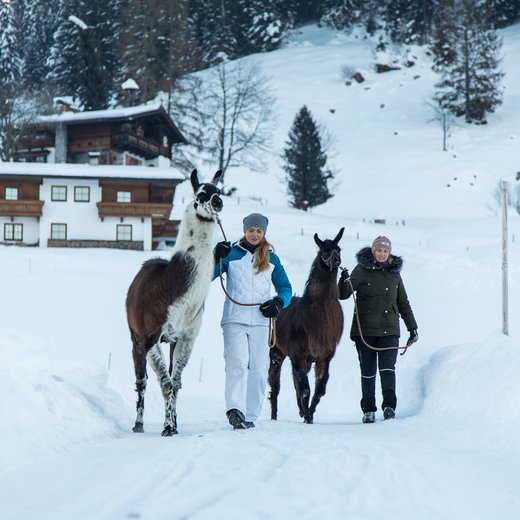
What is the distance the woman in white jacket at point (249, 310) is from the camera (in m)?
6.68

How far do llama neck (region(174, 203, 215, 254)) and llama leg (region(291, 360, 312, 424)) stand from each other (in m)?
1.97

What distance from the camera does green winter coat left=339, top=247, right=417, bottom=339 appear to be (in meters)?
7.84

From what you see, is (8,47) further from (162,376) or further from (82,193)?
(162,376)

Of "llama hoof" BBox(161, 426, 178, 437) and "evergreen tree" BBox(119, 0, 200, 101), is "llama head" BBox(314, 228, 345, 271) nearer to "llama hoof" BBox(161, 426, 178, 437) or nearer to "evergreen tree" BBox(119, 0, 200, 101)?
"llama hoof" BBox(161, 426, 178, 437)

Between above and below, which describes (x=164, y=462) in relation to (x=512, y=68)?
below

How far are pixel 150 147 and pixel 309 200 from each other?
1466 centimetres

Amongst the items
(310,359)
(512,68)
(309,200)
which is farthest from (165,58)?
(310,359)

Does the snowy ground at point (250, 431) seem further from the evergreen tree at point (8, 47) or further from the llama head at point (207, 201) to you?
the evergreen tree at point (8, 47)

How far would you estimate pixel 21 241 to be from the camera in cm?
3931

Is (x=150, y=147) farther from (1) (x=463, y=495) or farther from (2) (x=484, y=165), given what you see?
(1) (x=463, y=495)

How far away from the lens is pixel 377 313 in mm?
7867

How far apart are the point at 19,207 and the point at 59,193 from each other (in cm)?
238

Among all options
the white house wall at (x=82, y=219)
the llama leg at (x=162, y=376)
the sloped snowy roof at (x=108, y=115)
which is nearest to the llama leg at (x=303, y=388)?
the llama leg at (x=162, y=376)

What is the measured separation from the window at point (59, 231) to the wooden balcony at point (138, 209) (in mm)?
2343
